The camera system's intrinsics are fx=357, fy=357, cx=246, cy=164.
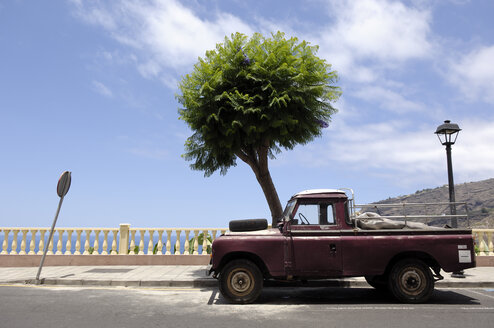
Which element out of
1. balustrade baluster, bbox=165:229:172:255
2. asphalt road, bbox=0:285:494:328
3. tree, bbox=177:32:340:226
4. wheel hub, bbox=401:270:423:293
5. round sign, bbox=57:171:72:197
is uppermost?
tree, bbox=177:32:340:226

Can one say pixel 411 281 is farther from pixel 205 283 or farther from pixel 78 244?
pixel 78 244

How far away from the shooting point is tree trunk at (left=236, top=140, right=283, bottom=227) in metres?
11.3

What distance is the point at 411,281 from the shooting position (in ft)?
23.6

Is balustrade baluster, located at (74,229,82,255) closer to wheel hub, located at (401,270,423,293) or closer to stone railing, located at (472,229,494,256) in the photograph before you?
wheel hub, located at (401,270,423,293)

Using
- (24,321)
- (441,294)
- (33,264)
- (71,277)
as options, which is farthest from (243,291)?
(33,264)

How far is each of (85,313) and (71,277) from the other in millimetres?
4022

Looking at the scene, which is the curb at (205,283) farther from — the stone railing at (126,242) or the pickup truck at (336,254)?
the stone railing at (126,242)

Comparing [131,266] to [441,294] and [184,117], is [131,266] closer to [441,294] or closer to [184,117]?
[184,117]

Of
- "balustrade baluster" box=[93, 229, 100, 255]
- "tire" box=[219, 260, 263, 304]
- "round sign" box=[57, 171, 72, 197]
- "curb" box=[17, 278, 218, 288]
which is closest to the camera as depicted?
"tire" box=[219, 260, 263, 304]

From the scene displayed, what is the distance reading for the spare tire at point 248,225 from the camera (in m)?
7.63

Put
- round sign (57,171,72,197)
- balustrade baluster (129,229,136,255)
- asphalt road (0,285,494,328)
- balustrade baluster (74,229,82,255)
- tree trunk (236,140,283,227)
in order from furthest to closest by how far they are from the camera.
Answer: balustrade baluster (129,229,136,255)
balustrade baluster (74,229,82,255)
tree trunk (236,140,283,227)
round sign (57,171,72,197)
asphalt road (0,285,494,328)

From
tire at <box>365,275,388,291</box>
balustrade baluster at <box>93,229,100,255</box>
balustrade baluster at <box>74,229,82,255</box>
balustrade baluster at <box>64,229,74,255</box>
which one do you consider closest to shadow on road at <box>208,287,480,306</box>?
tire at <box>365,275,388,291</box>

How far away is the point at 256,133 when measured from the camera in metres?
10.3

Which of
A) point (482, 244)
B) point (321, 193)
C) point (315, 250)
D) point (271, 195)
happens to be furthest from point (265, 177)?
point (482, 244)
